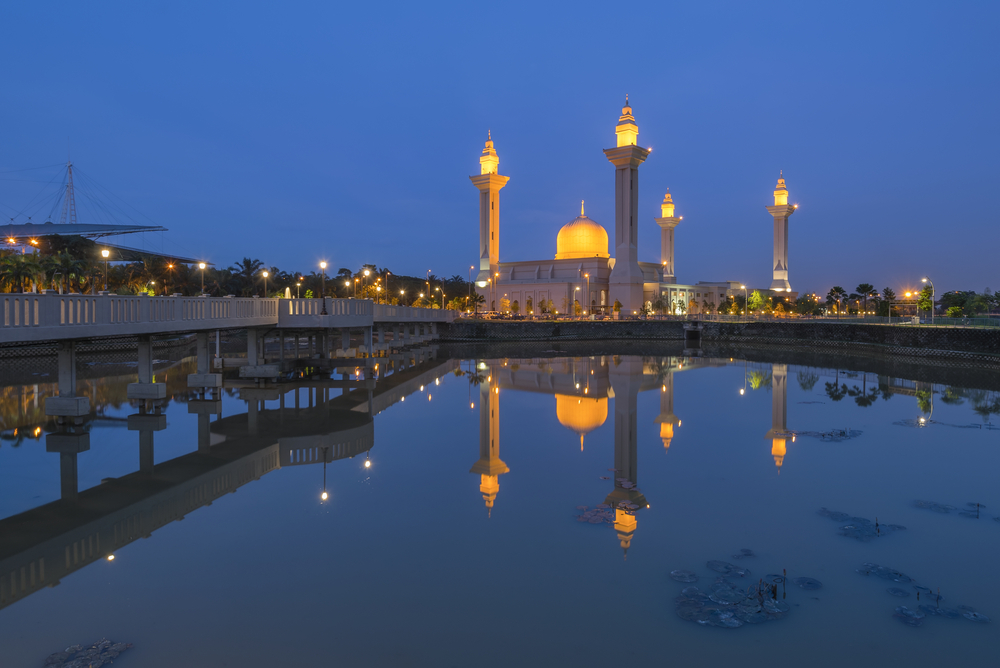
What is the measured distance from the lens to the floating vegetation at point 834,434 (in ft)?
54.8

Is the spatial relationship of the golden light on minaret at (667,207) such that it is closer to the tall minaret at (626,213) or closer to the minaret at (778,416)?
the tall minaret at (626,213)

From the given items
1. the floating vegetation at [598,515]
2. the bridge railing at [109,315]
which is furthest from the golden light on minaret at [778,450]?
the bridge railing at [109,315]

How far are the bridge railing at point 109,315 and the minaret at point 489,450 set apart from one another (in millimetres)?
8885

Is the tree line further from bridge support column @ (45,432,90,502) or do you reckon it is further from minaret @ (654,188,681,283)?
minaret @ (654,188,681,283)

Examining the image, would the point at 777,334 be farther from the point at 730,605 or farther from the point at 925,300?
the point at 730,605

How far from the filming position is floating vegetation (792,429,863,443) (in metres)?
16.7

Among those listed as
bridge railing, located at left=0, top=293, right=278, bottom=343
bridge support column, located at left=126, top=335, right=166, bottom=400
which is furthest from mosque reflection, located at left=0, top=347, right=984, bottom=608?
bridge railing, located at left=0, top=293, right=278, bottom=343

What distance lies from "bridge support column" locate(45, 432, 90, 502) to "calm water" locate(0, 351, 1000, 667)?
0.32 ft

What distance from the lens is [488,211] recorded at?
90250mm

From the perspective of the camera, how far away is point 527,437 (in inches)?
672

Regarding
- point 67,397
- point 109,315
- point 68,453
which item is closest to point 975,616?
point 68,453

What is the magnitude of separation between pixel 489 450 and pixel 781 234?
332 ft

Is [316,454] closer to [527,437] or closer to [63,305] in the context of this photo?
[527,437]

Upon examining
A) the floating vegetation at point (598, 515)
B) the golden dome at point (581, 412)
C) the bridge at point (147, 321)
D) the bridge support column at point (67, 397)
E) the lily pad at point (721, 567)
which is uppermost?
the bridge at point (147, 321)
